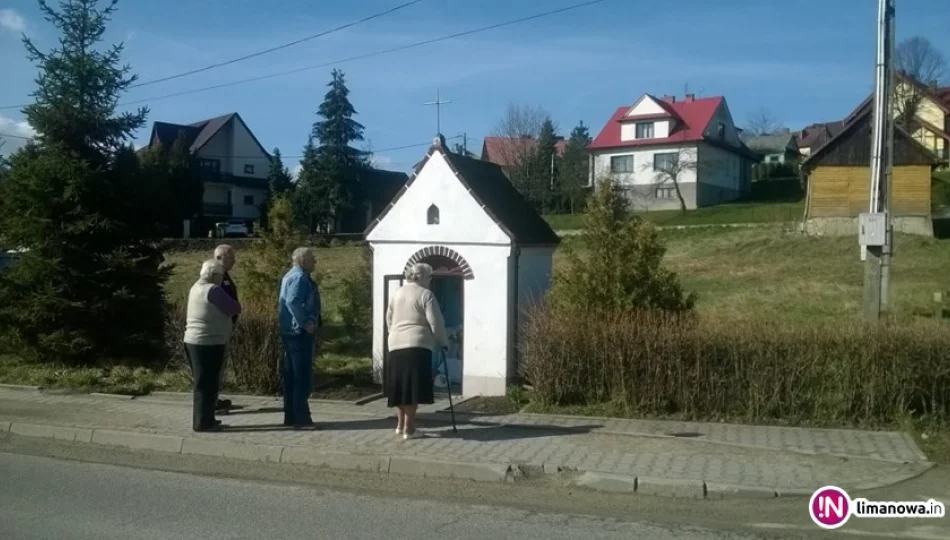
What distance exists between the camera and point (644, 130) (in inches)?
2344

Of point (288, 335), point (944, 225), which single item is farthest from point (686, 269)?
point (288, 335)

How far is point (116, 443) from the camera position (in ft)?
33.3

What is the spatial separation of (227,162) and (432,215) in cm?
5600

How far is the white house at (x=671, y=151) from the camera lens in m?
57.2

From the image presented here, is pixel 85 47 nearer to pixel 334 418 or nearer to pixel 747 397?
pixel 334 418

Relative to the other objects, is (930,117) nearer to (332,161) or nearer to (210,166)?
(332,161)

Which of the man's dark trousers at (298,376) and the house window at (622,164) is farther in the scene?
the house window at (622,164)

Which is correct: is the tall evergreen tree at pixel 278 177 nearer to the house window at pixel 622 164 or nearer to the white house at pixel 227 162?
the white house at pixel 227 162

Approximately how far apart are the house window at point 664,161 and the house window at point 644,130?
4.93 ft

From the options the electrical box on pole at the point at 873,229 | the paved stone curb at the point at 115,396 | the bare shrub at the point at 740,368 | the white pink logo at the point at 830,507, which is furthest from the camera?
the paved stone curb at the point at 115,396

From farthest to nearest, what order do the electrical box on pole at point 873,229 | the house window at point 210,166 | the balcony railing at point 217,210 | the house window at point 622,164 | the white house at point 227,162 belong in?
the white house at point 227,162 < the balcony railing at point 217,210 < the house window at point 210,166 < the house window at point 622,164 < the electrical box on pole at point 873,229

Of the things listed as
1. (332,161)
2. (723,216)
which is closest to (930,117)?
(723,216)

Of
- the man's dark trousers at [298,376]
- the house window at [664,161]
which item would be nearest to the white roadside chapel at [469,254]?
the man's dark trousers at [298,376]

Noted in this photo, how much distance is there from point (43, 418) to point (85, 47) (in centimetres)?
752
